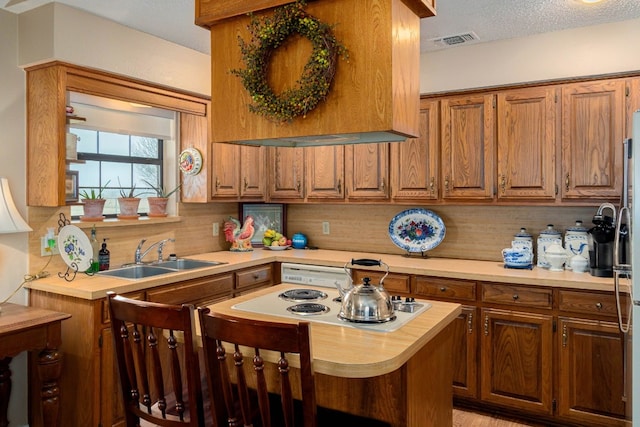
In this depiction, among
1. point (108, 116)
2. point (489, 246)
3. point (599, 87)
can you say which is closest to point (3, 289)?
point (108, 116)

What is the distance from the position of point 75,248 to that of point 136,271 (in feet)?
1.89

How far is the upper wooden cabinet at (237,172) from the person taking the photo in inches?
156

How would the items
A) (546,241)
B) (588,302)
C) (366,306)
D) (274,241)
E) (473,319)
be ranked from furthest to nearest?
(274,241) → (546,241) → (473,319) → (588,302) → (366,306)

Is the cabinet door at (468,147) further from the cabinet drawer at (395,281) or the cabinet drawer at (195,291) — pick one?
the cabinet drawer at (195,291)

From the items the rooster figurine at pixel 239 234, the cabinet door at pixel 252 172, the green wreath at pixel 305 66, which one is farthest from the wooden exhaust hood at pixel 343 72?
the rooster figurine at pixel 239 234

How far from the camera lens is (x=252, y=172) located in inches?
169

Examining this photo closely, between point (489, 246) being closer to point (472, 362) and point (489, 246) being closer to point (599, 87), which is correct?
point (472, 362)

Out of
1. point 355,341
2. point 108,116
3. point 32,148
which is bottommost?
point 355,341

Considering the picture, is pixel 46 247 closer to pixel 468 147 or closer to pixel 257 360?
pixel 257 360

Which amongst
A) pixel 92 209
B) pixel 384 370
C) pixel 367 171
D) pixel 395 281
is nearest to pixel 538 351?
pixel 395 281

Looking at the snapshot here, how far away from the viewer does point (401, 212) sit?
406cm

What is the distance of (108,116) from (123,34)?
1.90ft

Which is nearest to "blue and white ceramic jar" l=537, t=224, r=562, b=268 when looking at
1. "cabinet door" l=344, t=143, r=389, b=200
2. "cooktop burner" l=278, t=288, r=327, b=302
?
"cabinet door" l=344, t=143, r=389, b=200

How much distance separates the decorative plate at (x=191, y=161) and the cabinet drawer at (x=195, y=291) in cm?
90
